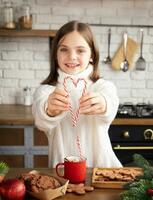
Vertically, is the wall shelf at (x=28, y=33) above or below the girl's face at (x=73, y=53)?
A: above

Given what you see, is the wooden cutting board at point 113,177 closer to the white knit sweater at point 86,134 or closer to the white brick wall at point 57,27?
the white knit sweater at point 86,134

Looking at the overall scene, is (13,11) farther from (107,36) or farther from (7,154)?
(7,154)

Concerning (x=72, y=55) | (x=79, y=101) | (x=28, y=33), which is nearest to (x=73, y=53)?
(x=72, y=55)

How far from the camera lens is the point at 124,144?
2.67 m

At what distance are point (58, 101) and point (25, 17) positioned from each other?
67.8 inches

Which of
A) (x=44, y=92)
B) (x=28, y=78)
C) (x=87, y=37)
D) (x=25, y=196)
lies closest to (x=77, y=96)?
(x=44, y=92)

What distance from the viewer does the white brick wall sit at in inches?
123

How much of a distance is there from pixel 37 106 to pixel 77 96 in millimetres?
197

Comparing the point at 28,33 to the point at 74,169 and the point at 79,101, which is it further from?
the point at 74,169

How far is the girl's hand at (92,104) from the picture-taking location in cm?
144

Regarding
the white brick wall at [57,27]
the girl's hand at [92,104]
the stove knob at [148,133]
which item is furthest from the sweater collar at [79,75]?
the white brick wall at [57,27]

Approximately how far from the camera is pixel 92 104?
1.45 meters

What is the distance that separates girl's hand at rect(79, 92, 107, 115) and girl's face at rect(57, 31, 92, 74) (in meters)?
0.14

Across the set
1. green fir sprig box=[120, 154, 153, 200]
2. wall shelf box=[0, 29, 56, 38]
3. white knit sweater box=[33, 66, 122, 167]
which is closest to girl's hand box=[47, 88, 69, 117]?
white knit sweater box=[33, 66, 122, 167]
